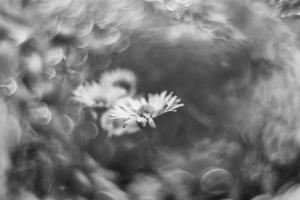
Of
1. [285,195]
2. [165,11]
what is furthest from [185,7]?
[285,195]

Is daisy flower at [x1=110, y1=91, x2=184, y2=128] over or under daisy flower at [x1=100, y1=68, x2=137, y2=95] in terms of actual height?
under

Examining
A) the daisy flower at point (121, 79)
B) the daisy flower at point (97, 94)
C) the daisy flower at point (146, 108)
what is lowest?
the daisy flower at point (146, 108)

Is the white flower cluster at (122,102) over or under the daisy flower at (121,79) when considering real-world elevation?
under

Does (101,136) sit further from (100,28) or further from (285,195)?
(285,195)
